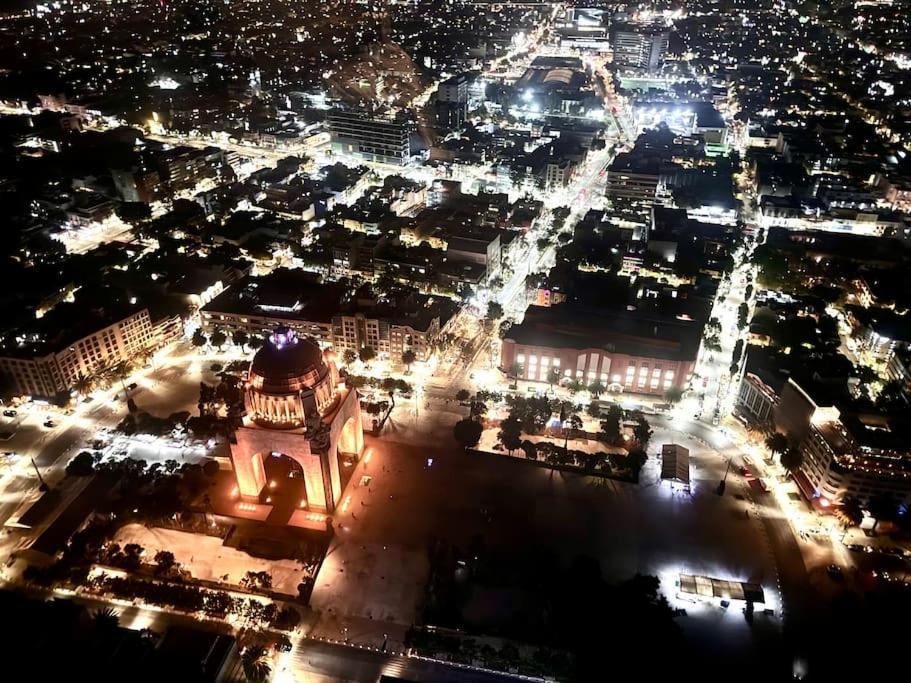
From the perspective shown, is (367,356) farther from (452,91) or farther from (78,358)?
(452,91)

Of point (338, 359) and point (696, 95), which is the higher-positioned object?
point (696, 95)

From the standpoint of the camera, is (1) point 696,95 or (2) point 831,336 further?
(1) point 696,95

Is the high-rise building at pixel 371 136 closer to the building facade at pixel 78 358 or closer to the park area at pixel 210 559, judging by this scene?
the building facade at pixel 78 358

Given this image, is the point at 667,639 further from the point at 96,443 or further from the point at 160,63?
the point at 160,63

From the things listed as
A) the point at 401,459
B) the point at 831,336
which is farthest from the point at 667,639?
the point at 831,336

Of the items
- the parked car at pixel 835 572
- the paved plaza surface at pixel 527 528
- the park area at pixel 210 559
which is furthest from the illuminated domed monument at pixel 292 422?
the parked car at pixel 835 572

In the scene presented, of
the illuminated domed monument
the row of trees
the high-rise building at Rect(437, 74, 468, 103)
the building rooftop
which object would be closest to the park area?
the illuminated domed monument
